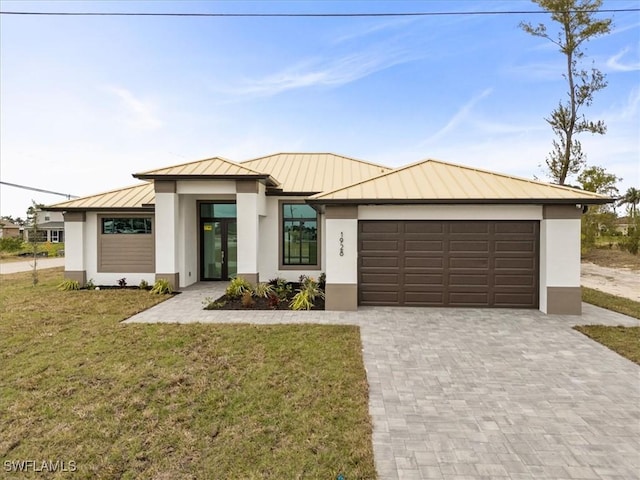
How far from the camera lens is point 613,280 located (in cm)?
1498

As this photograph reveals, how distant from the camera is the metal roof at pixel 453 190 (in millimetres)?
8336

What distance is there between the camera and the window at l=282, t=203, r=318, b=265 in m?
12.5

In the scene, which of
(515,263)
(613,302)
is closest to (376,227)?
(515,263)

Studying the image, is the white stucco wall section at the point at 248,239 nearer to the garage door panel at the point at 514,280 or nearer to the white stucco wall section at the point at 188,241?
the white stucco wall section at the point at 188,241

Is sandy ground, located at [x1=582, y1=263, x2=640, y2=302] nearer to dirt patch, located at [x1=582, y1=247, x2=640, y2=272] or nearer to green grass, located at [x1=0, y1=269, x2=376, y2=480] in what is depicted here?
dirt patch, located at [x1=582, y1=247, x2=640, y2=272]

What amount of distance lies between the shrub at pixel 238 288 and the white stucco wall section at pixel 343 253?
9.81 feet

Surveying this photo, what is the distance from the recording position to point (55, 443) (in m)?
3.28

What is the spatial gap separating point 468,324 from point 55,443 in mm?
7648

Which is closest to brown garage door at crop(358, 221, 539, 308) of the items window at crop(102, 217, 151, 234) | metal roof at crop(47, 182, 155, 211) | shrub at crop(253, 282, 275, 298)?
shrub at crop(253, 282, 275, 298)

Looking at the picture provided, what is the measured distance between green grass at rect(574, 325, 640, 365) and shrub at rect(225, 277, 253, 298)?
8886 millimetres

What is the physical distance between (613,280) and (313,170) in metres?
15.4

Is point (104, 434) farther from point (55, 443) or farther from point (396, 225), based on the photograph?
point (396, 225)

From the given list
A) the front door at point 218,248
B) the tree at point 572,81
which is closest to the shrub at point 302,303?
the front door at point 218,248

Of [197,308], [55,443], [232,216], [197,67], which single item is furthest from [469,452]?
[197,67]
